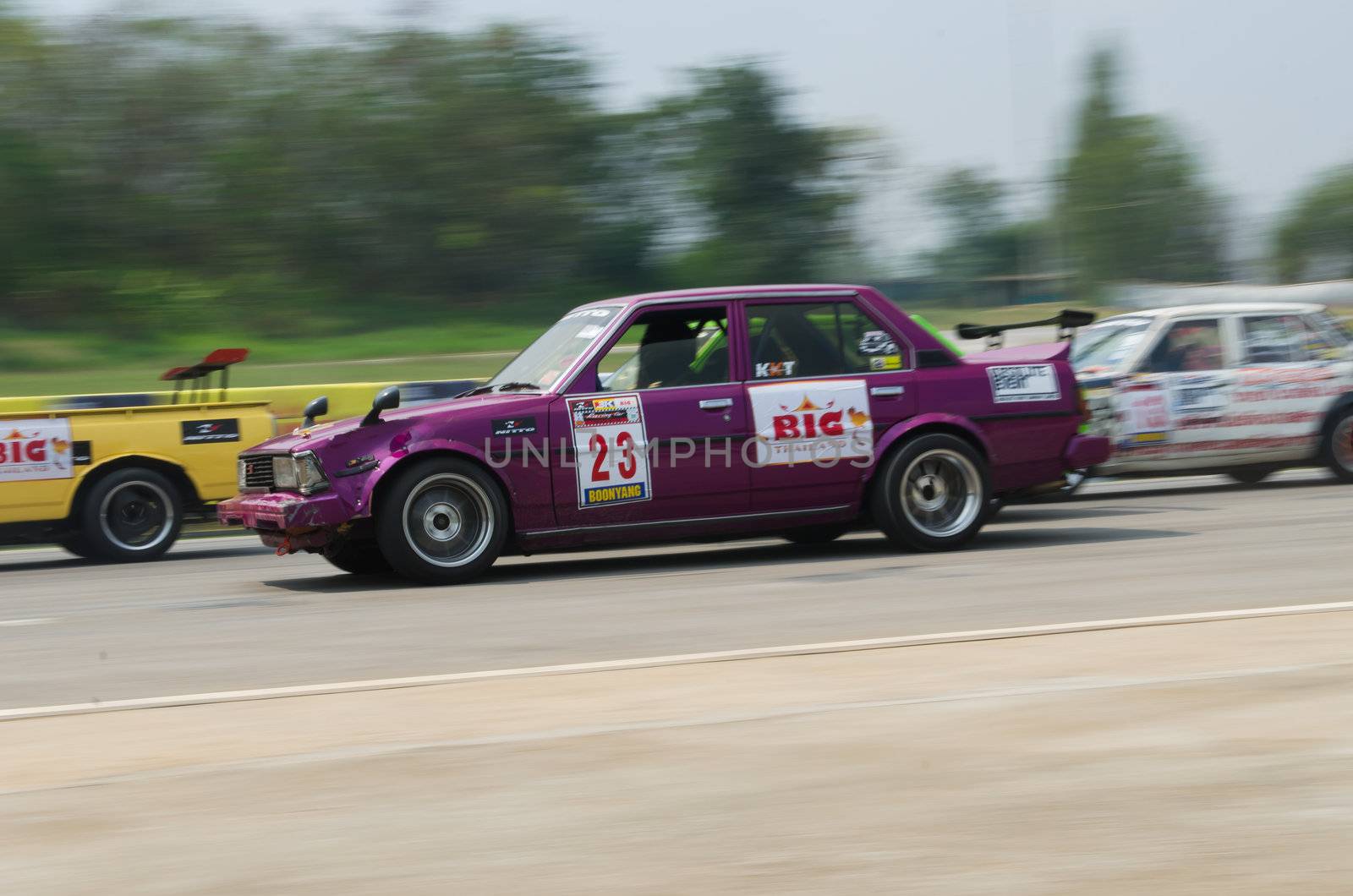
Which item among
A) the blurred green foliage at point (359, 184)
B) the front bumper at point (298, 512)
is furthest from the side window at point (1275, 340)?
the blurred green foliage at point (359, 184)

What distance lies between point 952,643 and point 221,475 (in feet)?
23.4

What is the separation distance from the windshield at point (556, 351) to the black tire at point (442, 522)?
0.76 metres

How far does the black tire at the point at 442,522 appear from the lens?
823 cm

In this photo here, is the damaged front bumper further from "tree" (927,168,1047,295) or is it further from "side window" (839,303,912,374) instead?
"tree" (927,168,1047,295)

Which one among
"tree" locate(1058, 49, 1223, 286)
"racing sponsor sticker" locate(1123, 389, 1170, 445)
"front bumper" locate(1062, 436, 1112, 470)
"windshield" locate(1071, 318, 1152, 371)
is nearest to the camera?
"front bumper" locate(1062, 436, 1112, 470)

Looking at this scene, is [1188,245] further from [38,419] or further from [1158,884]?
[1158,884]

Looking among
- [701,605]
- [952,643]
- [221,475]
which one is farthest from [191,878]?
[221,475]

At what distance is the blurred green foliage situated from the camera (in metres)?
37.5

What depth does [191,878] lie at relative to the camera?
352 cm

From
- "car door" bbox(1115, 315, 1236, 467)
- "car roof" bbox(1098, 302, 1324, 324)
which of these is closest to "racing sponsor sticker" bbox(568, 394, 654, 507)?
"car door" bbox(1115, 315, 1236, 467)

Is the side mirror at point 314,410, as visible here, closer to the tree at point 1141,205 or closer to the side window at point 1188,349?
the side window at point 1188,349

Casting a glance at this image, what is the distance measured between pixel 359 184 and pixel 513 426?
121ft

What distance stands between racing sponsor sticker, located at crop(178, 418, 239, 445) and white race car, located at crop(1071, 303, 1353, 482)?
678cm

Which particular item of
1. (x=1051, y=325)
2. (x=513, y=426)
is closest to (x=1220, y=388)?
(x=1051, y=325)
